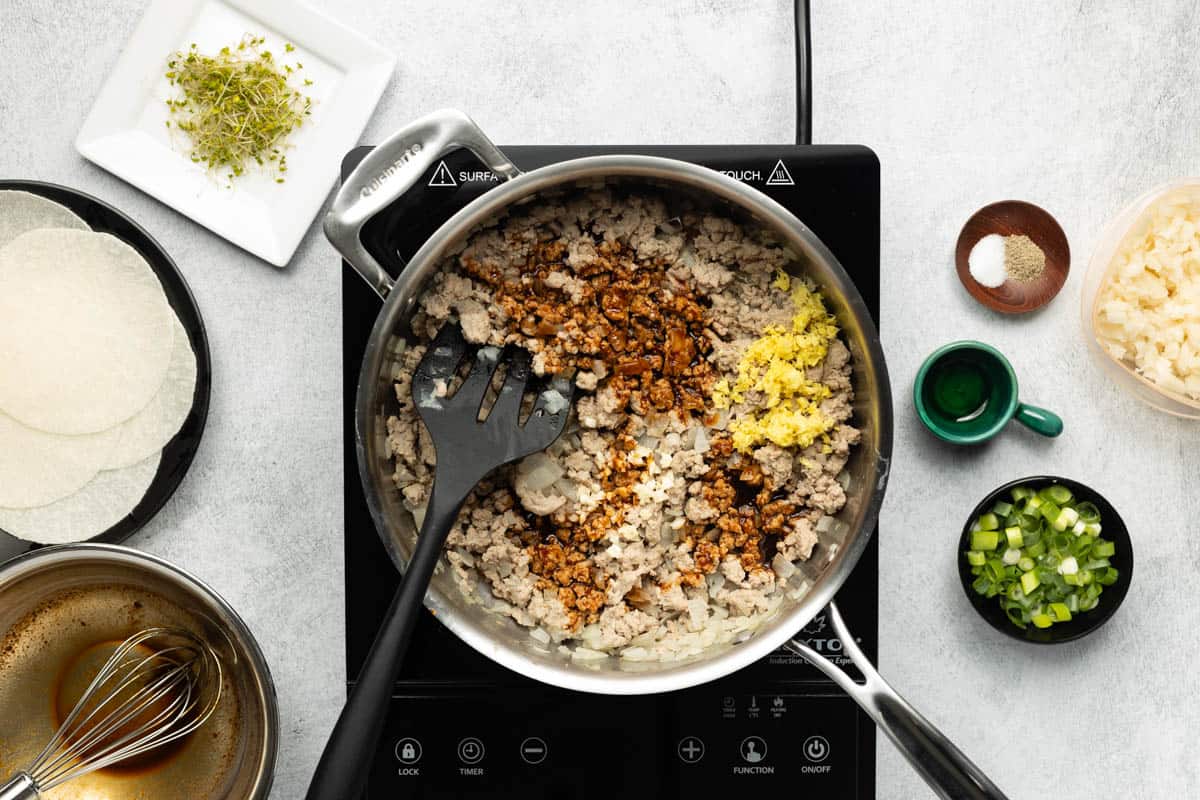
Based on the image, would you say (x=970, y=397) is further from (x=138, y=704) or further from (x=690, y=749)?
(x=138, y=704)

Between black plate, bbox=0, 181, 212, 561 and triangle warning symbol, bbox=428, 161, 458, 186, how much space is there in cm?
40

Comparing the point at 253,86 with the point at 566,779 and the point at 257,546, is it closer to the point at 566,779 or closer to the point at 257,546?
the point at 257,546

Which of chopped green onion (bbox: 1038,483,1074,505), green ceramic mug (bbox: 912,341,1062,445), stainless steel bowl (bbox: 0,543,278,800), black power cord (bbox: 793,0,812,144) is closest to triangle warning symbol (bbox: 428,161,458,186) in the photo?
black power cord (bbox: 793,0,812,144)

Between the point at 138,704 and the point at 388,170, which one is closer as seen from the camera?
the point at 388,170

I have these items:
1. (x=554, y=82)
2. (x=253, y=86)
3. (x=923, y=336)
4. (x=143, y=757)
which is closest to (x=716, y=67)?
(x=554, y=82)

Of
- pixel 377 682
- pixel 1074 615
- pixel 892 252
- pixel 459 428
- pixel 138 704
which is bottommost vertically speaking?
pixel 138 704

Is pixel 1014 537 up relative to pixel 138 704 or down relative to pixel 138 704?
up

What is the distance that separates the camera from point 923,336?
136cm

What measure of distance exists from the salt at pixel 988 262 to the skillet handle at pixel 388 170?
727mm

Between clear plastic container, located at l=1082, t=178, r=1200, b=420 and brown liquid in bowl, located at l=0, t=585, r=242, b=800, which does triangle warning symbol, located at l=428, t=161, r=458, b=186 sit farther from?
clear plastic container, located at l=1082, t=178, r=1200, b=420

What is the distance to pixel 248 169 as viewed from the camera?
134 centimetres

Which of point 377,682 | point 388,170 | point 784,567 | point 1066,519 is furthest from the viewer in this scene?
point 1066,519

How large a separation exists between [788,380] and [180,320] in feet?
2.76

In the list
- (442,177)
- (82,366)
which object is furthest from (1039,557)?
(82,366)
